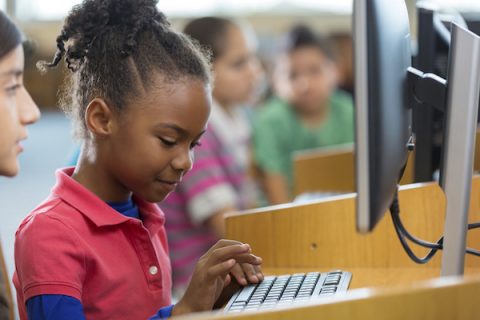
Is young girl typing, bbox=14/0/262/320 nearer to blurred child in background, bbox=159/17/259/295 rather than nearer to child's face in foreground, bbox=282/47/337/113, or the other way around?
blurred child in background, bbox=159/17/259/295

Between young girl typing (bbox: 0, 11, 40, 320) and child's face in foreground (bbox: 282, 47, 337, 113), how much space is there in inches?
72.3

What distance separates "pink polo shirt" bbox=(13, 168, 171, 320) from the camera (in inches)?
40.9

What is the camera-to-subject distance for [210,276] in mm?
1040

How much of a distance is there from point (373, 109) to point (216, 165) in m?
1.38

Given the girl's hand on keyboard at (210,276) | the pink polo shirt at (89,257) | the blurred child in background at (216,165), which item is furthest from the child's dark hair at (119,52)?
the blurred child in background at (216,165)

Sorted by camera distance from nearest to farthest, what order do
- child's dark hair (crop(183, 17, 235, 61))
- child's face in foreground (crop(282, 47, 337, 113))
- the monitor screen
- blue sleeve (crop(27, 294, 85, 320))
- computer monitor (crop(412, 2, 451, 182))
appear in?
1. the monitor screen
2. blue sleeve (crop(27, 294, 85, 320))
3. computer monitor (crop(412, 2, 451, 182))
4. child's dark hair (crop(183, 17, 235, 61))
5. child's face in foreground (crop(282, 47, 337, 113))

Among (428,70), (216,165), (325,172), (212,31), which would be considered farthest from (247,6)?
(428,70)

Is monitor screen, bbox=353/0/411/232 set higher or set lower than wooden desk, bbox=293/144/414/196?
higher

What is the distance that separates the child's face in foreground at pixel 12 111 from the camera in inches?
48.8

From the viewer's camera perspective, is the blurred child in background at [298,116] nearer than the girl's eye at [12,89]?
No

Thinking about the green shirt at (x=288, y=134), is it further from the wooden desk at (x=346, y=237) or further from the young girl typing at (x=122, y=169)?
the young girl typing at (x=122, y=169)

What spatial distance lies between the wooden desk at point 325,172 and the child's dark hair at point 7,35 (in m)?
1.27

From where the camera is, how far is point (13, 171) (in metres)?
1.29

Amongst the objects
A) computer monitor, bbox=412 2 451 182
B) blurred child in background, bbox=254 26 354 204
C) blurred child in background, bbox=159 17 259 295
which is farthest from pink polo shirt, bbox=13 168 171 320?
blurred child in background, bbox=254 26 354 204
